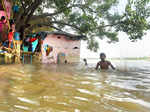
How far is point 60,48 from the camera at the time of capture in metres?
14.6

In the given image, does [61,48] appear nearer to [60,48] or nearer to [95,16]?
[60,48]

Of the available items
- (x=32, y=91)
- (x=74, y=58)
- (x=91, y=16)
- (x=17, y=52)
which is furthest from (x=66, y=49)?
(x=32, y=91)

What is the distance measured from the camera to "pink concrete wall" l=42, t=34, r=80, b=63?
14.0 metres

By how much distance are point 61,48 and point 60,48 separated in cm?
10

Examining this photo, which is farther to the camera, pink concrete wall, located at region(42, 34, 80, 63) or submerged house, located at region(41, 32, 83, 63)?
pink concrete wall, located at region(42, 34, 80, 63)

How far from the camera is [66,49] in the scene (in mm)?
14852

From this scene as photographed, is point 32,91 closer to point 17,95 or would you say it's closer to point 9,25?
point 17,95

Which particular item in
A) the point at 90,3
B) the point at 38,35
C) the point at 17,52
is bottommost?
the point at 17,52

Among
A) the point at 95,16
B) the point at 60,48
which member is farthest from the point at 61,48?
the point at 95,16

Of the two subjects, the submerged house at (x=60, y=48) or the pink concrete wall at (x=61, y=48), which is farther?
the pink concrete wall at (x=61, y=48)

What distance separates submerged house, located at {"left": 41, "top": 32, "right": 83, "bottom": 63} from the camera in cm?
1386

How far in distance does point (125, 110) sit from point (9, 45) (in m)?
8.66

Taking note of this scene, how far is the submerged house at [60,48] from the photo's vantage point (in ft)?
45.5

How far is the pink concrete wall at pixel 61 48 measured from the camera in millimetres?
13962
